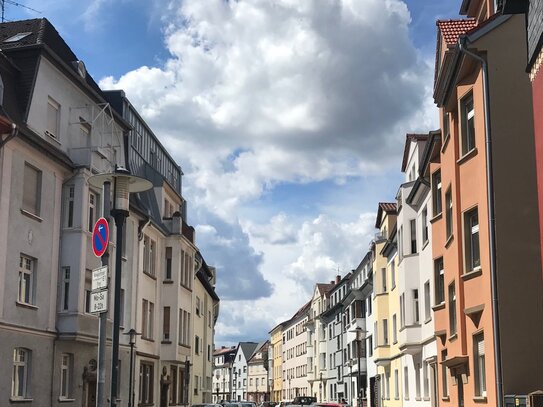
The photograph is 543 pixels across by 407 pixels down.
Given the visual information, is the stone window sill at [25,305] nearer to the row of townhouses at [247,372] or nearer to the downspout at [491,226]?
the downspout at [491,226]

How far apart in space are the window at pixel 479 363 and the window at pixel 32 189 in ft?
45.2

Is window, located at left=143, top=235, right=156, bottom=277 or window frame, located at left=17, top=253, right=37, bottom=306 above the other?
window, located at left=143, top=235, right=156, bottom=277

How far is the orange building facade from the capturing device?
1789cm

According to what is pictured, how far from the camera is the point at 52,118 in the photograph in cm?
2680

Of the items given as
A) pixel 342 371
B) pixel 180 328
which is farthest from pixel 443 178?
pixel 342 371

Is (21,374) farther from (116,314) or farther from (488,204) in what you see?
(488,204)

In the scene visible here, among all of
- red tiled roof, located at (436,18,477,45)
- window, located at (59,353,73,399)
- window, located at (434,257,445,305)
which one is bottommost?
window, located at (59,353,73,399)

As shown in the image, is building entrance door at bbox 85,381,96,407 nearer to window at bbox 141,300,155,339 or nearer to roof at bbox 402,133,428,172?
window at bbox 141,300,155,339

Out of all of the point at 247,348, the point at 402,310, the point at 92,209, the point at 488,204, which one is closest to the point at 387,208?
the point at 402,310

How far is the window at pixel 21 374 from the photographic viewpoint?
23.2 m

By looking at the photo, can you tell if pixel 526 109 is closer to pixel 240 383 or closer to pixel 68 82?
pixel 68 82

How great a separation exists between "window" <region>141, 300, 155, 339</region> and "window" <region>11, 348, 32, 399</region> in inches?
500

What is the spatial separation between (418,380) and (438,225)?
A: 39.2 feet

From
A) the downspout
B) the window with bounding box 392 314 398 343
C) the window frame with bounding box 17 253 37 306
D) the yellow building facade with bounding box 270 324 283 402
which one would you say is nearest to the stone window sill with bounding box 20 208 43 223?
the window frame with bounding box 17 253 37 306
